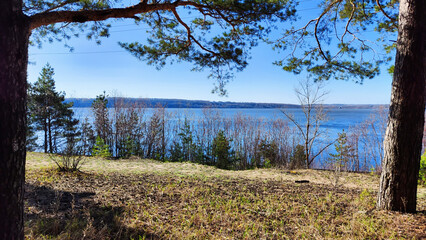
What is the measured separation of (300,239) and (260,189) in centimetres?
187

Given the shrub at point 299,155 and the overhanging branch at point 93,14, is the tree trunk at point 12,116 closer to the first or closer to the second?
the overhanging branch at point 93,14

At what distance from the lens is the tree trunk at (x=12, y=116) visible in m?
1.52

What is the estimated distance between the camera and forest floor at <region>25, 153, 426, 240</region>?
8.06 ft

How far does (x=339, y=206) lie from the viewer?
3.38m

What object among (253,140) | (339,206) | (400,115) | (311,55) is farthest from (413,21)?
(253,140)

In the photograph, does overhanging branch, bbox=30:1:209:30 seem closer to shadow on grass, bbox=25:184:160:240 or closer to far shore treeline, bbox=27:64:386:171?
shadow on grass, bbox=25:184:160:240

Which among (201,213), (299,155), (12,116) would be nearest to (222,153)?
(299,155)

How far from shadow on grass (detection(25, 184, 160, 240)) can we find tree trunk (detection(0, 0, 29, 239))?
2.27 feet

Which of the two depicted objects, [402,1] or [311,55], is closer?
[402,1]

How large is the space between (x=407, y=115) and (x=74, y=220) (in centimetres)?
393

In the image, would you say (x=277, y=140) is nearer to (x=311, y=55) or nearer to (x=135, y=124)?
(x=311, y=55)

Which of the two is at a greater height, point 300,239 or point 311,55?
point 311,55

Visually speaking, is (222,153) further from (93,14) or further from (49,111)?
(49,111)

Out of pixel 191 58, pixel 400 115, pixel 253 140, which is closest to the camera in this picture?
pixel 400 115
